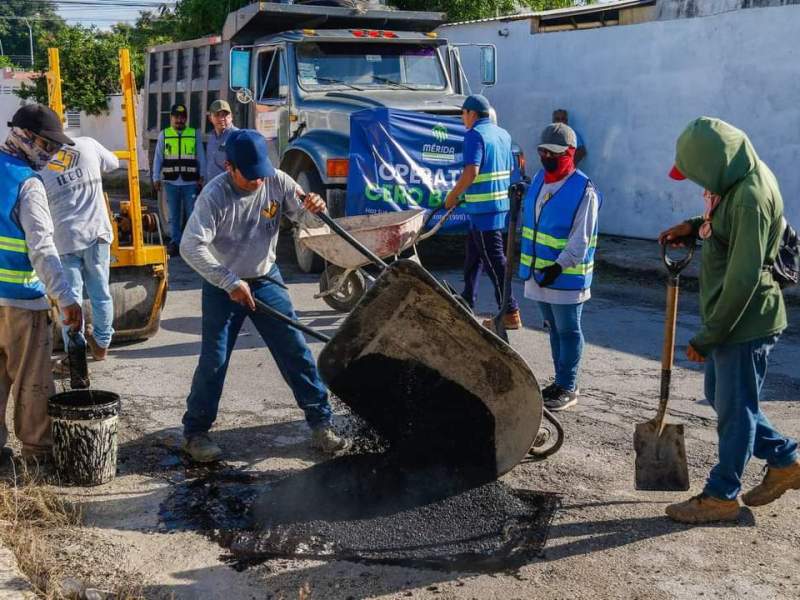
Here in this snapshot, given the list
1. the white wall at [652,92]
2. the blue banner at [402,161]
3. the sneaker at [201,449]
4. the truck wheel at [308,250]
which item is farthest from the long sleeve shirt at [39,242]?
the white wall at [652,92]

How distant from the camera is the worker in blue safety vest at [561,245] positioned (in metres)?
5.54

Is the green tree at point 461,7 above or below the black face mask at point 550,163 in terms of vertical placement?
above

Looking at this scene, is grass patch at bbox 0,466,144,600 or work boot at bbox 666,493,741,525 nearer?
grass patch at bbox 0,466,144,600

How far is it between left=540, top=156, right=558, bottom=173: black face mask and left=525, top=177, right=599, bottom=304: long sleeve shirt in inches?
3.3

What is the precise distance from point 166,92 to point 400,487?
10687mm

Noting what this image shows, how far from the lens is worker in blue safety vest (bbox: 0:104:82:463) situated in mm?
4590

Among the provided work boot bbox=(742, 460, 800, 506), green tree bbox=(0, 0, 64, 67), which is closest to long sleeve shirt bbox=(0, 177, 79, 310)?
work boot bbox=(742, 460, 800, 506)

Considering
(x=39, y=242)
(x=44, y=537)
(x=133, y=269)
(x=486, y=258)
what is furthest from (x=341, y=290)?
(x=44, y=537)

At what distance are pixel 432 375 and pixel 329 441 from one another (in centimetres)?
88

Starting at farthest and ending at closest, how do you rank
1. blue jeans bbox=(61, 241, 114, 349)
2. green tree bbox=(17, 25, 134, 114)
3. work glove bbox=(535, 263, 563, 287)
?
green tree bbox=(17, 25, 134, 114), blue jeans bbox=(61, 241, 114, 349), work glove bbox=(535, 263, 563, 287)

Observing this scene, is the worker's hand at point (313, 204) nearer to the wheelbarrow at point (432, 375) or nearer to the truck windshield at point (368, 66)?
the wheelbarrow at point (432, 375)

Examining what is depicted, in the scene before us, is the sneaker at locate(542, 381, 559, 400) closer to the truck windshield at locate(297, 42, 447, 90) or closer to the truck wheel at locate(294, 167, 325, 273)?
the truck wheel at locate(294, 167, 325, 273)

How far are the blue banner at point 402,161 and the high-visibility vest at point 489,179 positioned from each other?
1.83m

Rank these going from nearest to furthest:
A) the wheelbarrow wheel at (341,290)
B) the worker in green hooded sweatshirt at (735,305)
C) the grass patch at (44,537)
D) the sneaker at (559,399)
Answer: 1. the grass patch at (44,537)
2. the worker in green hooded sweatshirt at (735,305)
3. the sneaker at (559,399)
4. the wheelbarrow wheel at (341,290)
